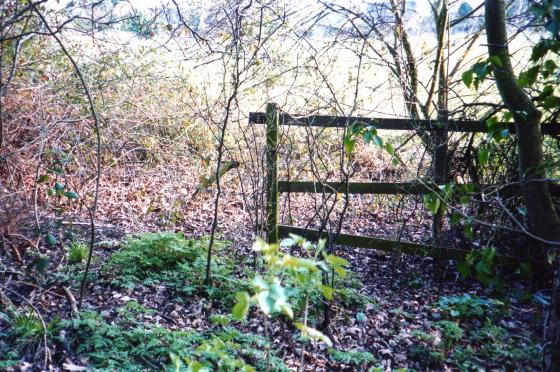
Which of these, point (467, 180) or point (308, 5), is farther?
point (308, 5)

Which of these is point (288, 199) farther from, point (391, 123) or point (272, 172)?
point (391, 123)

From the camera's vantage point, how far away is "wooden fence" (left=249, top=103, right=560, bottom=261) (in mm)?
5148

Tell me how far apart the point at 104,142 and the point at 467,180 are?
5180 millimetres

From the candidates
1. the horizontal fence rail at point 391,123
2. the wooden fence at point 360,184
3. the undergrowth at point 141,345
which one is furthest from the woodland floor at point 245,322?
the horizontal fence rail at point 391,123

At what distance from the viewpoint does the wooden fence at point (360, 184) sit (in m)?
5.15

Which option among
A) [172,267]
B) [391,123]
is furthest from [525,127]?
[172,267]

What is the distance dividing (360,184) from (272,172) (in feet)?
3.15

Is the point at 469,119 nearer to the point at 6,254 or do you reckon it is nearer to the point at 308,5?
the point at 308,5

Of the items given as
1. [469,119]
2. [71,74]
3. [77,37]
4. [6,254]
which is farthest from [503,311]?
[77,37]

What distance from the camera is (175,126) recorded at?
27.8 ft

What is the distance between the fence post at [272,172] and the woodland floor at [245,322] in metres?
0.44

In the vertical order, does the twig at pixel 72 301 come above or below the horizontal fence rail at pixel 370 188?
below

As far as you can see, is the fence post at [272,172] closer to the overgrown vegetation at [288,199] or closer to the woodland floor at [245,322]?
the overgrown vegetation at [288,199]

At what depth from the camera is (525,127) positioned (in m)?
3.97
